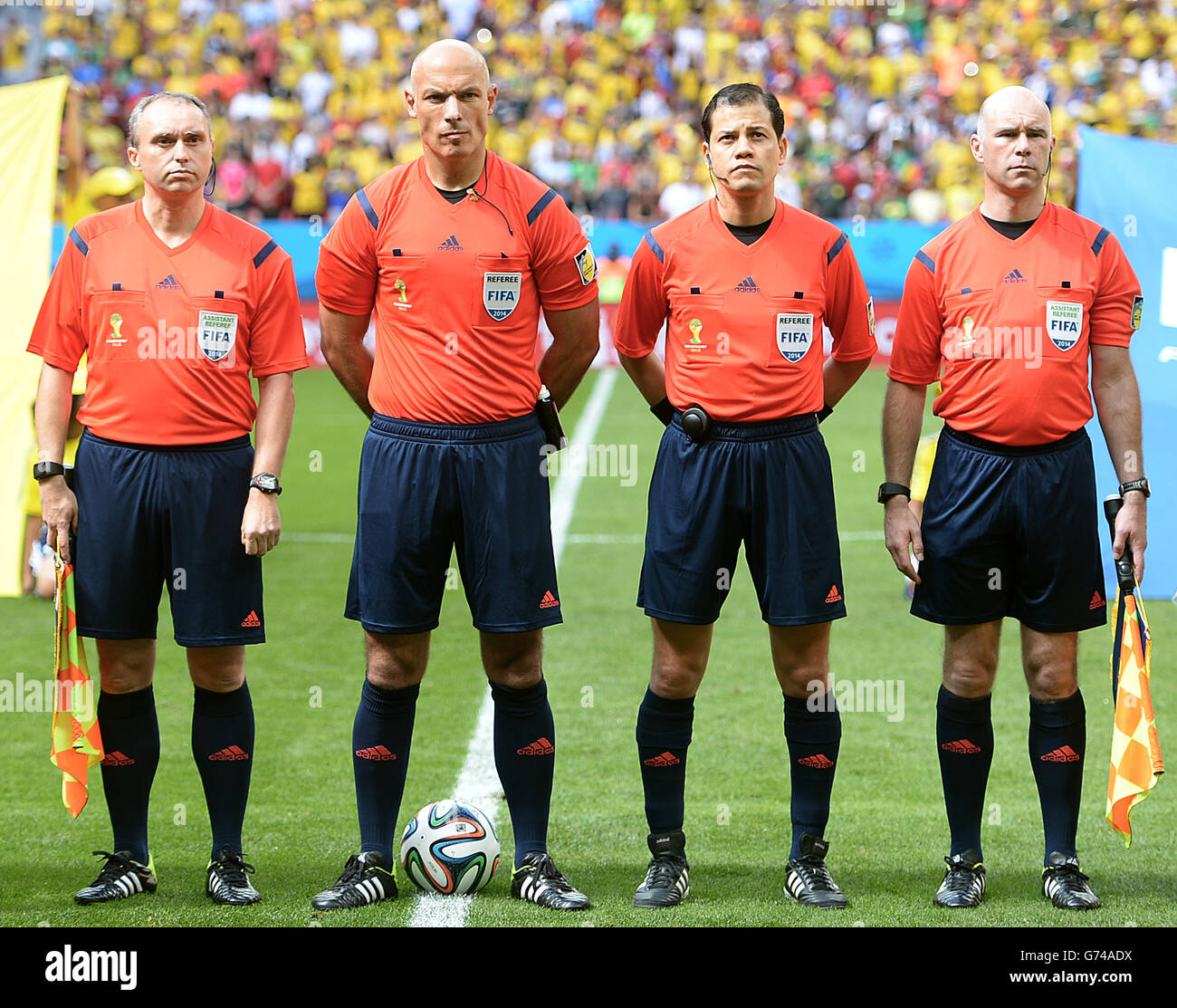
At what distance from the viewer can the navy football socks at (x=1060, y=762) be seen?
4.32 metres

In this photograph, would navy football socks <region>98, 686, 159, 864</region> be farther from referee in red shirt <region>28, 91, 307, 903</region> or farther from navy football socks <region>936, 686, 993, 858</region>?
navy football socks <region>936, 686, 993, 858</region>

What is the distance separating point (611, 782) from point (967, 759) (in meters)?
1.58

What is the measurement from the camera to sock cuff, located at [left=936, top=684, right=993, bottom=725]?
436 centimetres

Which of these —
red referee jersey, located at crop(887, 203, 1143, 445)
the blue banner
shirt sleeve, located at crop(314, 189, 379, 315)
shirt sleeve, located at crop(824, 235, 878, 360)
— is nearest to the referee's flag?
red referee jersey, located at crop(887, 203, 1143, 445)

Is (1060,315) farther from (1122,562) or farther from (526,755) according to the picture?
(526,755)

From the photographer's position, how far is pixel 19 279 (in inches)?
285

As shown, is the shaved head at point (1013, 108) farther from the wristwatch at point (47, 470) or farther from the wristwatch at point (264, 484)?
the wristwatch at point (47, 470)

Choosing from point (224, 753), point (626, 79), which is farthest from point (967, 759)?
point (626, 79)

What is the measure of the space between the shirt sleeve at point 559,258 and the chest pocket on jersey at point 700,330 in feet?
0.91

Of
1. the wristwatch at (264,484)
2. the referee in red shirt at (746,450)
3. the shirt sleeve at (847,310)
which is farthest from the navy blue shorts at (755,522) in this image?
the wristwatch at (264,484)

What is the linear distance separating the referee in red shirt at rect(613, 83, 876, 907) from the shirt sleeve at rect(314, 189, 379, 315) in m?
0.76

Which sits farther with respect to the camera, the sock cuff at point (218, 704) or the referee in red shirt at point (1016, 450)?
the sock cuff at point (218, 704)
